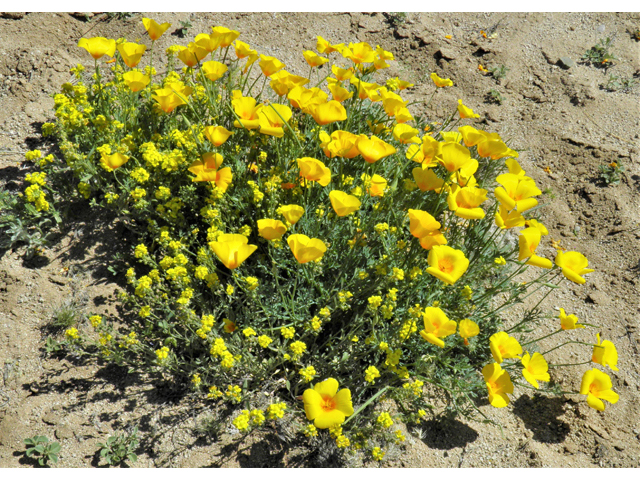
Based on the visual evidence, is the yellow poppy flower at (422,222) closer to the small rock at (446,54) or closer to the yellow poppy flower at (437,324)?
the yellow poppy flower at (437,324)

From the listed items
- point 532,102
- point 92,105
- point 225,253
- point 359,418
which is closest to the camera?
point 225,253

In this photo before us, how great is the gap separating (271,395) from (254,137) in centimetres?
168

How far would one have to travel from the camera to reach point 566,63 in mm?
5188

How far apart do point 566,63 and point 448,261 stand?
433 cm

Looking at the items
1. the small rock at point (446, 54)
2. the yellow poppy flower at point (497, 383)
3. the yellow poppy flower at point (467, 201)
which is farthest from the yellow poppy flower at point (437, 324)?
the small rock at point (446, 54)

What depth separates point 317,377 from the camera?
2660 millimetres

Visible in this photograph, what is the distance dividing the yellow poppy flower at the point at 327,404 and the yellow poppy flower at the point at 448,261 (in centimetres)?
68

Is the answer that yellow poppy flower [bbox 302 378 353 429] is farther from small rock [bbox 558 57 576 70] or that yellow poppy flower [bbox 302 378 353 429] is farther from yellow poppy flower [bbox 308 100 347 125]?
small rock [bbox 558 57 576 70]

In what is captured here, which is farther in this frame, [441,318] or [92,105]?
[92,105]

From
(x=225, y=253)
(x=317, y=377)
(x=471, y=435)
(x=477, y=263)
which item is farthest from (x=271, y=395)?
(x=477, y=263)

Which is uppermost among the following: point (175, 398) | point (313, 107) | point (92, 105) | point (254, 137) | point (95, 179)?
point (313, 107)

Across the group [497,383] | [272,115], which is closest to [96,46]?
[272,115]

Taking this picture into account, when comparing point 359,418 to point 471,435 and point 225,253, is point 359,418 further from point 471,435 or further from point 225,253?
point 225,253

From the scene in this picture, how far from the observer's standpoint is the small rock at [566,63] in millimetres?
5184
